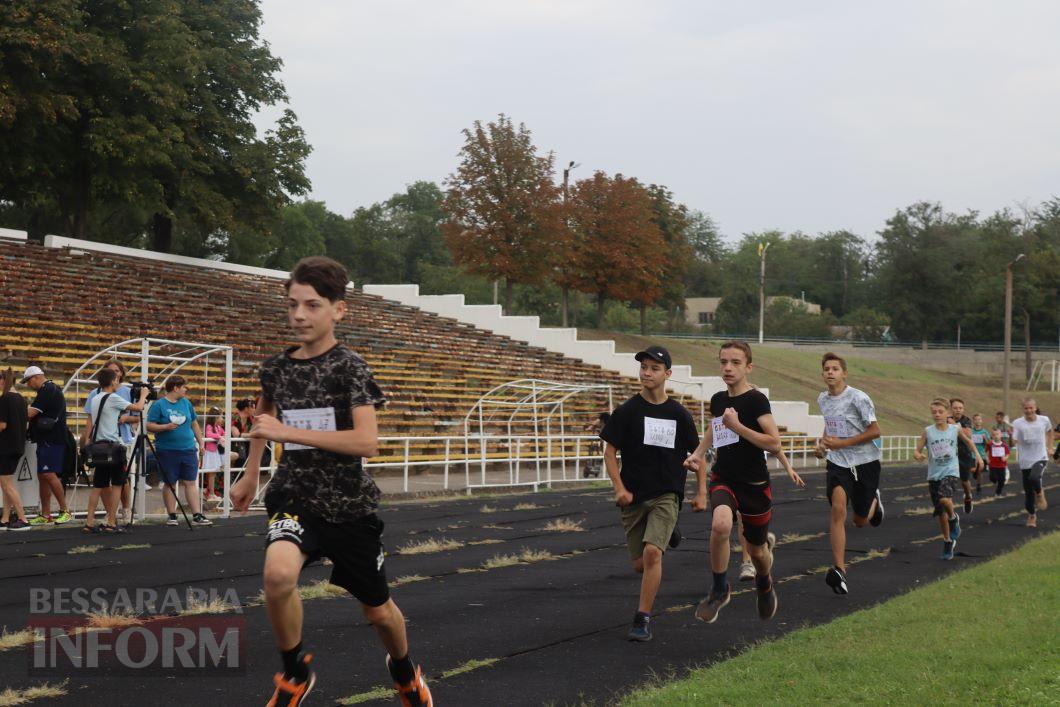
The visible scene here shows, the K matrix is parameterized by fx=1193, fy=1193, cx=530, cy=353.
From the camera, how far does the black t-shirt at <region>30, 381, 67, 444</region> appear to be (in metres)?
14.4


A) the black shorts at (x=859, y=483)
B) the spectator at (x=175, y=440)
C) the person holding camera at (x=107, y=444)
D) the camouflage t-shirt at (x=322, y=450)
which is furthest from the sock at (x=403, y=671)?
the spectator at (x=175, y=440)

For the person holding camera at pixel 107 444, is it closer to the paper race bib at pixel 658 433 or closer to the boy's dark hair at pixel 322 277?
the paper race bib at pixel 658 433

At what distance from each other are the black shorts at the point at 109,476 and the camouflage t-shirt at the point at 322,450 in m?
9.70

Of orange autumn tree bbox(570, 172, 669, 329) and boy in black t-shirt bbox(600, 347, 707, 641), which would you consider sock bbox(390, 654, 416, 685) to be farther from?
orange autumn tree bbox(570, 172, 669, 329)

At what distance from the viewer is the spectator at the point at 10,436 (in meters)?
14.0

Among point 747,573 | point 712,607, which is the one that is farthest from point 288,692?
point 747,573

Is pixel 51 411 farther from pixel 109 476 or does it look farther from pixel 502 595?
pixel 502 595

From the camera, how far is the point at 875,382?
72188mm

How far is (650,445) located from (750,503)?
1.05m

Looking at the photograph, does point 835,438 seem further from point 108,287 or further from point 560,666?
point 108,287

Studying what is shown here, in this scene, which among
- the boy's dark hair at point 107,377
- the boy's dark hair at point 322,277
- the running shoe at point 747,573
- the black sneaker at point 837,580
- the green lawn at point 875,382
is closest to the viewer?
the boy's dark hair at point 322,277

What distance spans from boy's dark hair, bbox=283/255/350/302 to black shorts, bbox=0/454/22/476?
10.4 m

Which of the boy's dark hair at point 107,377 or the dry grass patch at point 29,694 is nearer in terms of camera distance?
the dry grass patch at point 29,694

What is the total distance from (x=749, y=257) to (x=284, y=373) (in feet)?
448
